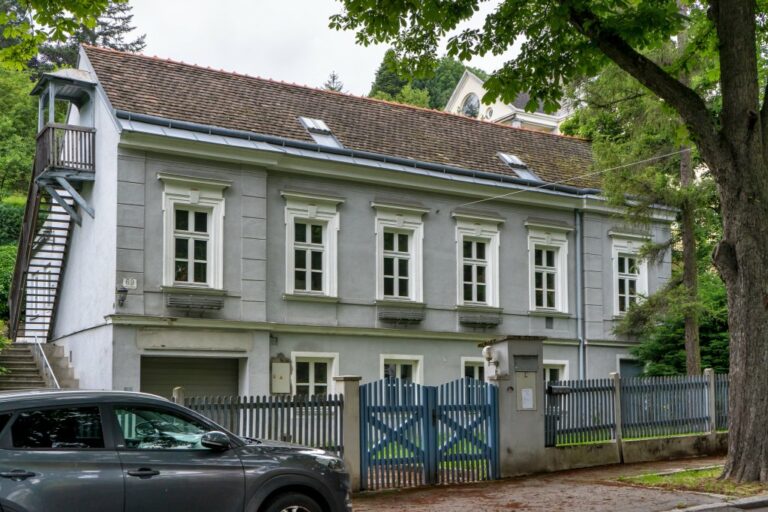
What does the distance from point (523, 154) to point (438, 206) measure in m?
5.14

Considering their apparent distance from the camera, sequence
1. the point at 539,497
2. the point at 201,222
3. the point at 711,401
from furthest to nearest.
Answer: the point at 201,222, the point at 711,401, the point at 539,497

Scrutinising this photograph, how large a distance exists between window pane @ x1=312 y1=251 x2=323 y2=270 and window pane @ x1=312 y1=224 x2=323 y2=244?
292mm

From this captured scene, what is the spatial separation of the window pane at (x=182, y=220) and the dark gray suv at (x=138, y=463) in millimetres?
12902

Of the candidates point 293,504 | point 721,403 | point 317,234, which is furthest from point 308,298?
point 293,504

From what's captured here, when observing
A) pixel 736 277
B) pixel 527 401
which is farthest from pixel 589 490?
pixel 736 277

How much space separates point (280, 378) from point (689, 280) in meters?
10.7

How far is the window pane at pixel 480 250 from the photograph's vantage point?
84.7ft

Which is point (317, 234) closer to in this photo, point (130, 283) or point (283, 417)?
point (130, 283)

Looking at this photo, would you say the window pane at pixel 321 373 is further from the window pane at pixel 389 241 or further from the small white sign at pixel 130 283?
the small white sign at pixel 130 283

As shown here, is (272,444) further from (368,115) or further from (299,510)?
(368,115)

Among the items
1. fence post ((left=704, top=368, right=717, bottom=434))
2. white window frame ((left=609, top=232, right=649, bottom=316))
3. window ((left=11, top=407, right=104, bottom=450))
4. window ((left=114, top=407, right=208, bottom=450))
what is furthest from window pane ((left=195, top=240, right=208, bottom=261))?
window ((left=11, top=407, right=104, bottom=450))

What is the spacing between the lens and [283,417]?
13891 mm

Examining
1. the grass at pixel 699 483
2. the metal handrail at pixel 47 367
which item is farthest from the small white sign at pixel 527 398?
the metal handrail at pixel 47 367

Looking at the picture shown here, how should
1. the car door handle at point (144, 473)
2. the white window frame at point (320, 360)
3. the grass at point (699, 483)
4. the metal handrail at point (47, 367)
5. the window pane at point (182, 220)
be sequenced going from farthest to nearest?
the white window frame at point (320, 360) < the metal handrail at point (47, 367) < the window pane at point (182, 220) < the grass at point (699, 483) < the car door handle at point (144, 473)
